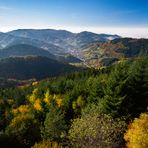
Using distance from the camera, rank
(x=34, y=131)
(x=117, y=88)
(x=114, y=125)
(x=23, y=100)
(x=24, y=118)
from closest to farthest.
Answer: (x=114, y=125), (x=117, y=88), (x=34, y=131), (x=24, y=118), (x=23, y=100)

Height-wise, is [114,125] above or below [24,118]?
above

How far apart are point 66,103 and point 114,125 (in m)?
52.7

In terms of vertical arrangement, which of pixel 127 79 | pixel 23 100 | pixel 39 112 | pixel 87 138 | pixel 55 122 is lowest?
pixel 23 100

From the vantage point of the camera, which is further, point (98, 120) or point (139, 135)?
point (98, 120)

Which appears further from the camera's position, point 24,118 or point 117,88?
point 24,118

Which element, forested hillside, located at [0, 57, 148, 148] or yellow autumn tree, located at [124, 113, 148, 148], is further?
forested hillside, located at [0, 57, 148, 148]

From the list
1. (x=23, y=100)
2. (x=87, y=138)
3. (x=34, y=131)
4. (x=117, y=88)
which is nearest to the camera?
(x=87, y=138)

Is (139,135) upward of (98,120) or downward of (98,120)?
downward

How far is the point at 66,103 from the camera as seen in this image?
110 meters

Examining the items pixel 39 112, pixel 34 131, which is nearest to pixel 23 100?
pixel 39 112

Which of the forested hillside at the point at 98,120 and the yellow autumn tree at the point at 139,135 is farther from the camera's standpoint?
the forested hillside at the point at 98,120

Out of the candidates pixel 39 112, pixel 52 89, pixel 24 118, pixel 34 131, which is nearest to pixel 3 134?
pixel 34 131

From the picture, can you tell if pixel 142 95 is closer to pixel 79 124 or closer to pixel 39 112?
pixel 79 124

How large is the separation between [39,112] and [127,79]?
44.3 m
